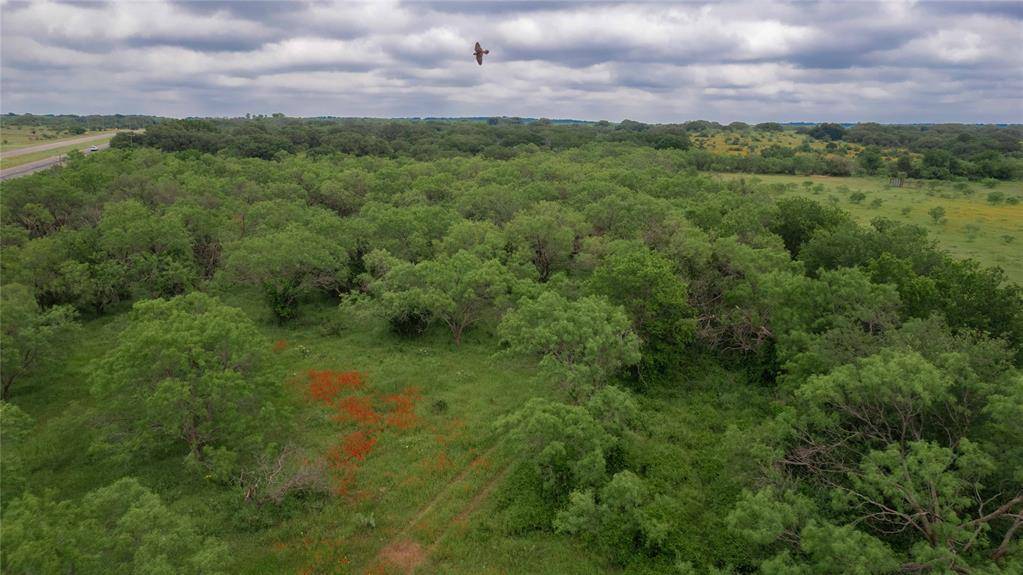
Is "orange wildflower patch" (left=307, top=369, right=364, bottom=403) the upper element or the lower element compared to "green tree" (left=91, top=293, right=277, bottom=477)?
lower

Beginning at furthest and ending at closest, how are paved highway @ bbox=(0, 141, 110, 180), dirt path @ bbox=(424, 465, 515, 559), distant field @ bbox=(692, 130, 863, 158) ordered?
distant field @ bbox=(692, 130, 863, 158) → paved highway @ bbox=(0, 141, 110, 180) → dirt path @ bbox=(424, 465, 515, 559)

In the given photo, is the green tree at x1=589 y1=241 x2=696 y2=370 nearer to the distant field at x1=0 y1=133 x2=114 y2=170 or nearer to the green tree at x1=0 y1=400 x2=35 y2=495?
the green tree at x1=0 y1=400 x2=35 y2=495

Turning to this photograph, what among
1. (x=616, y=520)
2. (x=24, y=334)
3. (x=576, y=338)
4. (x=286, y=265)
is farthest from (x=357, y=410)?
(x=24, y=334)

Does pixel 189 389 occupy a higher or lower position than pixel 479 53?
lower

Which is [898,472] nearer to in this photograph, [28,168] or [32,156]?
[28,168]

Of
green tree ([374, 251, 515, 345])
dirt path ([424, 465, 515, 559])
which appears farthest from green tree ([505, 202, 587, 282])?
dirt path ([424, 465, 515, 559])

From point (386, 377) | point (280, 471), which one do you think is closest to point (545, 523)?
point (280, 471)
